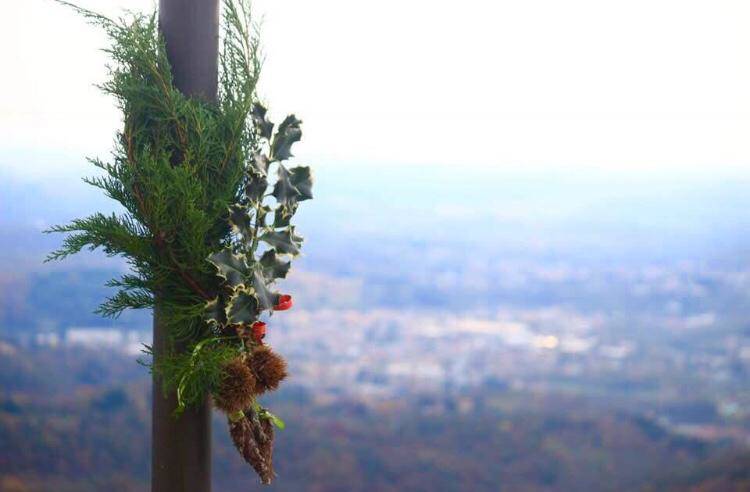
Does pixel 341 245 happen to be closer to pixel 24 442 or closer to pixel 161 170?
pixel 161 170

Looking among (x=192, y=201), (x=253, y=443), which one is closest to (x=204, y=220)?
(x=192, y=201)

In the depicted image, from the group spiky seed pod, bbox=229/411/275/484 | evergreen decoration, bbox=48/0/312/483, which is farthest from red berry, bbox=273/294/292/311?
spiky seed pod, bbox=229/411/275/484

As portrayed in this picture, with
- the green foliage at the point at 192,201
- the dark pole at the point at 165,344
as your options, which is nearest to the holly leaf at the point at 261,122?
the green foliage at the point at 192,201

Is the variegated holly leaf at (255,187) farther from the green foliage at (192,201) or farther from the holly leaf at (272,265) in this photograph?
the holly leaf at (272,265)

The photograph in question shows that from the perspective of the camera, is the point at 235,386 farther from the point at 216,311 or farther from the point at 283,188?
the point at 283,188

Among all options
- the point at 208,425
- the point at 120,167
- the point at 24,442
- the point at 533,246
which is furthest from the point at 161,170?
the point at 24,442

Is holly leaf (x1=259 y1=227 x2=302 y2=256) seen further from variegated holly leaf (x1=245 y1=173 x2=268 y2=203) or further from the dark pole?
the dark pole
